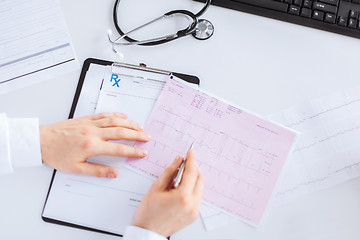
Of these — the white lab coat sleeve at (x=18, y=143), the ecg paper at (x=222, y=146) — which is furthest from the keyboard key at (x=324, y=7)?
the white lab coat sleeve at (x=18, y=143)

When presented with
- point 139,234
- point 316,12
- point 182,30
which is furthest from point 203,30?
point 139,234

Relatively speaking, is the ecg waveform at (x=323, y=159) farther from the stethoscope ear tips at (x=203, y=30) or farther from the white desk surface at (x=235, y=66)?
the stethoscope ear tips at (x=203, y=30)

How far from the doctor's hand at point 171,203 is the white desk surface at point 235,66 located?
20 centimetres

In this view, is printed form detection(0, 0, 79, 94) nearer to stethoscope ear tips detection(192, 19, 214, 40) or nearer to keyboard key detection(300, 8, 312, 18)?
stethoscope ear tips detection(192, 19, 214, 40)

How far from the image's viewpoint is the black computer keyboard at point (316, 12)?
80 cm

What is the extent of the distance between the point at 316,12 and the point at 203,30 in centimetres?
26

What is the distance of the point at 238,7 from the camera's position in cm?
81

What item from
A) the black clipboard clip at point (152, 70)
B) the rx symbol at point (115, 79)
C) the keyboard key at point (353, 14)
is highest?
the keyboard key at point (353, 14)

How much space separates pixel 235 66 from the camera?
0.80 meters

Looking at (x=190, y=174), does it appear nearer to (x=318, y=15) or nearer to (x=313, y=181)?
(x=313, y=181)

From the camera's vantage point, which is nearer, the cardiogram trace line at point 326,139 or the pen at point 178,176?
the pen at point 178,176

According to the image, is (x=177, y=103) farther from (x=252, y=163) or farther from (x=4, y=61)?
(x=4, y=61)

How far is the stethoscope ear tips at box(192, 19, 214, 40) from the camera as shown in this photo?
2.65ft

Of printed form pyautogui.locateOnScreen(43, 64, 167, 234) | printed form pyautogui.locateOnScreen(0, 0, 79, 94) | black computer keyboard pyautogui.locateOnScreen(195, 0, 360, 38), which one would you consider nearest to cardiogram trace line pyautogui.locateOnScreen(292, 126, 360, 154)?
black computer keyboard pyautogui.locateOnScreen(195, 0, 360, 38)
